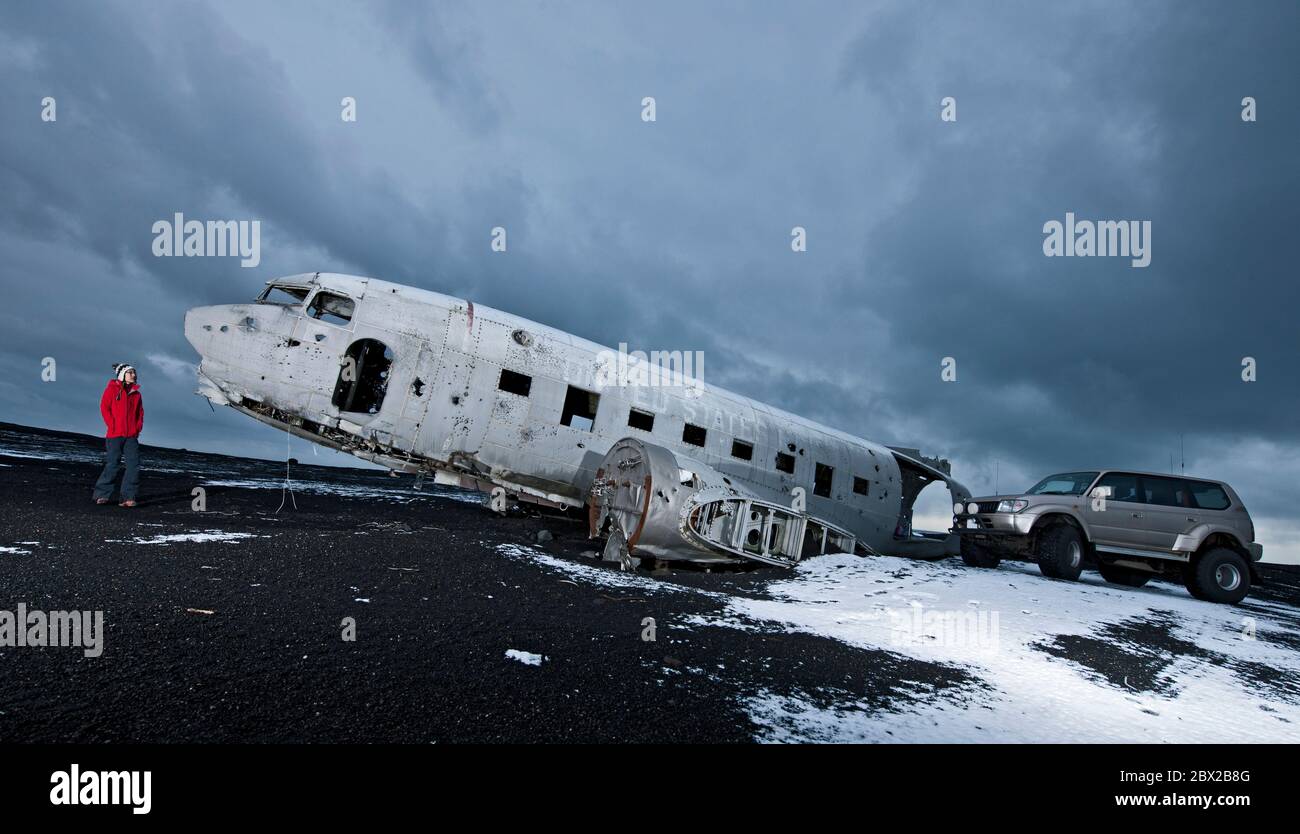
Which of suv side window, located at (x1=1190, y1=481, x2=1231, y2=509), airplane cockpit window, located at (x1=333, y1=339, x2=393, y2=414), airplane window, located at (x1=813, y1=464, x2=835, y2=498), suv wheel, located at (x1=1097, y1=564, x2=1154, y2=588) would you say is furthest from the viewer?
airplane window, located at (x1=813, y1=464, x2=835, y2=498)

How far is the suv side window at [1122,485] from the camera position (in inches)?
490

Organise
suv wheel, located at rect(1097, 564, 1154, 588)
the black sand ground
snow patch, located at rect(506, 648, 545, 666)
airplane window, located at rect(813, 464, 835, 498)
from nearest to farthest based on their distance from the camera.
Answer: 1. the black sand ground
2. snow patch, located at rect(506, 648, 545, 666)
3. suv wheel, located at rect(1097, 564, 1154, 588)
4. airplane window, located at rect(813, 464, 835, 498)

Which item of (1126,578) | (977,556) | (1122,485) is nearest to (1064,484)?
(1122,485)

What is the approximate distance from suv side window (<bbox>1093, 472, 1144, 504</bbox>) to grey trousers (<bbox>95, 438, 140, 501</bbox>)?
65.4 ft

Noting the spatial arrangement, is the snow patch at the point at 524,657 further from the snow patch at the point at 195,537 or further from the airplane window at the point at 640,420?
the airplane window at the point at 640,420

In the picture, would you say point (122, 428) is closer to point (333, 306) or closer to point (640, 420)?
point (333, 306)

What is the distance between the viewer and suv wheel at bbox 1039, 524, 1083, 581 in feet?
40.3

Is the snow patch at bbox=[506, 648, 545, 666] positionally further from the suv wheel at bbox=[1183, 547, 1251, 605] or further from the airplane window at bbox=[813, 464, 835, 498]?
the suv wheel at bbox=[1183, 547, 1251, 605]

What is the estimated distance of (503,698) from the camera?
Answer: 3.86 m

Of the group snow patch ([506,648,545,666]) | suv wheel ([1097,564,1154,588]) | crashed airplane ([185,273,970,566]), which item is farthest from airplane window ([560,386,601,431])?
suv wheel ([1097,564,1154,588])

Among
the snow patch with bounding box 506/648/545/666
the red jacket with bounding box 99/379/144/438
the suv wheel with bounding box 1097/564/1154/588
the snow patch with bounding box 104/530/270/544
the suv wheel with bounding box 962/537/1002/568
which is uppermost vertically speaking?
the red jacket with bounding box 99/379/144/438
